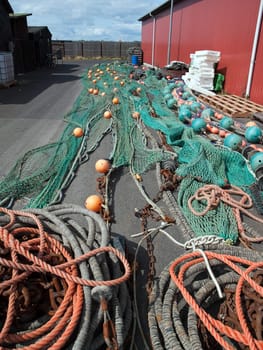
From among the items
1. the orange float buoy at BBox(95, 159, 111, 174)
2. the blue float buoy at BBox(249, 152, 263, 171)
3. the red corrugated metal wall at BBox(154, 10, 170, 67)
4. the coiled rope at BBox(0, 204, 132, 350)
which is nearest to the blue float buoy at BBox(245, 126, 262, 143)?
the blue float buoy at BBox(249, 152, 263, 171)

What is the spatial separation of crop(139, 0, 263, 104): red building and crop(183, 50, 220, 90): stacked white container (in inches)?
16.9

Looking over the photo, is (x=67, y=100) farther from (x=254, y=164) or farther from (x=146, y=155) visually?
(x=254, y=164)

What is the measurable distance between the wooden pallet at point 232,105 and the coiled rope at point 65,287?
6.52 m

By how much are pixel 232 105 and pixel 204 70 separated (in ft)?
9.30

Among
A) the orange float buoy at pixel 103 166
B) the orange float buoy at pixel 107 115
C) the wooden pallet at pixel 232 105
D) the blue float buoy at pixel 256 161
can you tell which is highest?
the wooden pallet at pixel 232 105

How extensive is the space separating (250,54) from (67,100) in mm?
6416

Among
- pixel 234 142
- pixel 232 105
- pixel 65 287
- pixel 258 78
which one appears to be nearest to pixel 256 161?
pixel 234 142

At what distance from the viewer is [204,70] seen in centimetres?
1050

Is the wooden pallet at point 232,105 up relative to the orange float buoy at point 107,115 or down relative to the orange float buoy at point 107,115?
up

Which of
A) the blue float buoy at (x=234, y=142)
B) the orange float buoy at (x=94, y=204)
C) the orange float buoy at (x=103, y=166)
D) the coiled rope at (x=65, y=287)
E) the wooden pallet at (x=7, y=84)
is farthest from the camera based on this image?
the wooden pallet at (x=7, y=84)

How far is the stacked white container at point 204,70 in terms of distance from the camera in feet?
34.3

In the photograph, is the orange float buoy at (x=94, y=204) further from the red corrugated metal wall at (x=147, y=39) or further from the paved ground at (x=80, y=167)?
the red corrugated metal wall at (x=147, y=39)

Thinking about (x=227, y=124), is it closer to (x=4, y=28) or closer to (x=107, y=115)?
(x=107, y=115)

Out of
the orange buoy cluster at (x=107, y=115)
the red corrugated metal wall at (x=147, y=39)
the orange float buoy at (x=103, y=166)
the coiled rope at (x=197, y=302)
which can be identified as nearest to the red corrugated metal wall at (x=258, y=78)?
the orange buoy cluster at (x=107, y=115)
